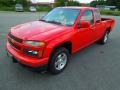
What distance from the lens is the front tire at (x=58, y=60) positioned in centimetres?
Answer: 418

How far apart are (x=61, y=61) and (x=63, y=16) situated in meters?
1.47

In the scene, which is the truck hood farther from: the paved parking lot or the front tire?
the paved parking lot

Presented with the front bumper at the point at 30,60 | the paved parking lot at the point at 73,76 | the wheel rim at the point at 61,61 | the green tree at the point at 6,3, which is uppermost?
the green tree at the point at 6,3

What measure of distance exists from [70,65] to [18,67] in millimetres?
1549

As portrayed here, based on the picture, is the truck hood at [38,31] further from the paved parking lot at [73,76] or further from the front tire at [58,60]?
the paved parking lot at [73,76]

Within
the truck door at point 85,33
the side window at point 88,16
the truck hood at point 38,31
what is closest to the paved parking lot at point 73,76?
the truck door at point 85,33

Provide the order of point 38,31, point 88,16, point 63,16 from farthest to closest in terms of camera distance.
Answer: point 88,16
point 63,16
point 38,31

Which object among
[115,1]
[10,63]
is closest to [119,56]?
[10,63]

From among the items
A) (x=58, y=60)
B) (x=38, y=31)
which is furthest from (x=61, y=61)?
(x=38, y=31)

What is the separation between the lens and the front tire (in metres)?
4.18

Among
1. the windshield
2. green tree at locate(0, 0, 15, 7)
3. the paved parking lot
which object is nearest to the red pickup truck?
the windshield

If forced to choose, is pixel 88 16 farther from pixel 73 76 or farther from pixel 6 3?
pixel 6 3

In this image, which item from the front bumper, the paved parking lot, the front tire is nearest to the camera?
the front bumper

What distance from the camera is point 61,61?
4.59m
